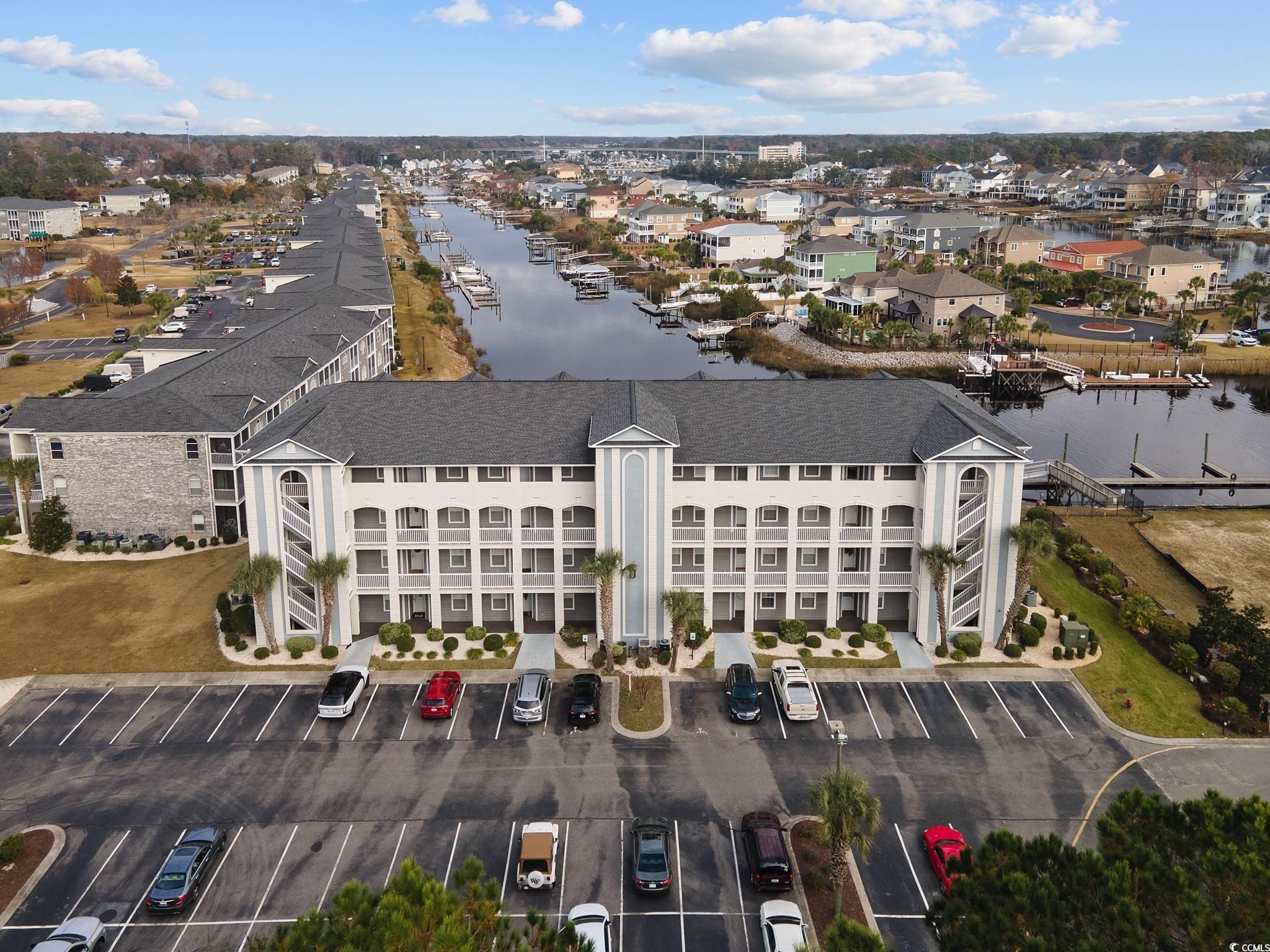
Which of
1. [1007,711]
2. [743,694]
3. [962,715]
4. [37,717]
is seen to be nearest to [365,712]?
[37,717]

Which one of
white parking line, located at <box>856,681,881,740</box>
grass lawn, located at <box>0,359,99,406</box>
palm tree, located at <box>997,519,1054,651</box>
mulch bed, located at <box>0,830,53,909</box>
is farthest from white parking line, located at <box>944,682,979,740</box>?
grass lawn, located at <box>0,359,99,406</box>

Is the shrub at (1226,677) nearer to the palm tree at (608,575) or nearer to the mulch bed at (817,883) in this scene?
the mulch bed at (817,883)

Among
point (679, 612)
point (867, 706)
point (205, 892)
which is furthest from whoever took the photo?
point (679, 612)

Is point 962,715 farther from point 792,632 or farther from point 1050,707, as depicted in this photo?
point 792,632

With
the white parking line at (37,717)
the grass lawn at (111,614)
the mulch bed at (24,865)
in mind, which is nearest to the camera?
the mulch bed at (24,865)

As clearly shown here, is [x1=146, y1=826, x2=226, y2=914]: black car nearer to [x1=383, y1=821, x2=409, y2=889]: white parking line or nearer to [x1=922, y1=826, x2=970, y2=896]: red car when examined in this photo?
[x1=383, y1=821, x2=409, y2=889]: white parking line

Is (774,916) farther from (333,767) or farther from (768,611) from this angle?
(768,611)

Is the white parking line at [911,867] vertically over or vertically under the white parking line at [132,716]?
under

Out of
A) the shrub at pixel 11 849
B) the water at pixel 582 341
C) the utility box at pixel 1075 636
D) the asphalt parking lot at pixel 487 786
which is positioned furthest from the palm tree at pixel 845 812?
the water at pixel 582 341
